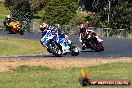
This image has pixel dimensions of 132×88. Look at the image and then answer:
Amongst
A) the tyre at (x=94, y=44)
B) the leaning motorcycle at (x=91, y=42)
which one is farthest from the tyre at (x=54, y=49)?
the tyre at (x=94, y=44)

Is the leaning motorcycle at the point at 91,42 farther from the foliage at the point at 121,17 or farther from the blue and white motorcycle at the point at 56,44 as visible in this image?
the foliage at the point at 121,17

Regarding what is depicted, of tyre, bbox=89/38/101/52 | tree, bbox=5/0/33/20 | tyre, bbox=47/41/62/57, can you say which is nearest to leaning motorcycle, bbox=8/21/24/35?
tree, bbox=5/0/33/20

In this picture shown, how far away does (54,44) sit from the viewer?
24.7 meters

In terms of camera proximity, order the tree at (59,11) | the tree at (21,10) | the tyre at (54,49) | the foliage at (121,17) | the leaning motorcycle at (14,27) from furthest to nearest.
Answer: the tree at (59,11)
the tree at (21,10)
the foliage at (121,17)
the leaning motorcycle at (14,27)
the tyre at (54,49)

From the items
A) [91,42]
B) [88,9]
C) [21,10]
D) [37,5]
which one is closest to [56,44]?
[91,42]

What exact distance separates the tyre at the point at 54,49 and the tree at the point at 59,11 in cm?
3850

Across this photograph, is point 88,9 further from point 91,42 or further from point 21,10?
point 91,42

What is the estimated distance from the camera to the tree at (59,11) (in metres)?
64.4

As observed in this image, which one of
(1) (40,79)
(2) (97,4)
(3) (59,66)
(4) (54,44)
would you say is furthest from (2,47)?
(2) (97,4)

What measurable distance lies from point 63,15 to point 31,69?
48.7 meters

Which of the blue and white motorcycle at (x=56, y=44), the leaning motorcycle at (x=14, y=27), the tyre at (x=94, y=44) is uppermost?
the blue and white motorcycle at (x=56, y=44)

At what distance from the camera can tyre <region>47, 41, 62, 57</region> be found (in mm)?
24297

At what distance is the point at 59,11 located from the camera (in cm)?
6631

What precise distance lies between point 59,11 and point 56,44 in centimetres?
4192
